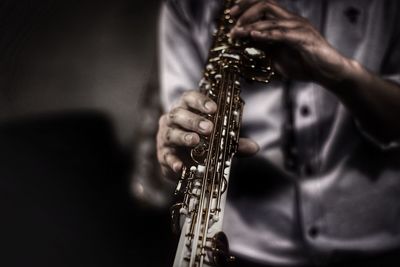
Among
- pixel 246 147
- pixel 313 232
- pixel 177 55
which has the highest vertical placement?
pixel 177 55

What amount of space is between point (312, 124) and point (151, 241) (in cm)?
58

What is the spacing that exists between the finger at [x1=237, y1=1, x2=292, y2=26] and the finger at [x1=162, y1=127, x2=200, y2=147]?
10.4 inches

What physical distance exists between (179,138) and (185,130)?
0.02 m

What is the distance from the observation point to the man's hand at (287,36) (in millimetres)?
702

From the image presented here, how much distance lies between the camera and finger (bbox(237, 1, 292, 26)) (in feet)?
2.36

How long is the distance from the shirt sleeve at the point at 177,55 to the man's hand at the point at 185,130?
1.00 ft

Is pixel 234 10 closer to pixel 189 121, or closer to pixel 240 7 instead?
pixel 240 7

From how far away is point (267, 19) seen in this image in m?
0.74

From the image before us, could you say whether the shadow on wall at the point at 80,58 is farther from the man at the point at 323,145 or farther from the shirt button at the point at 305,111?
the shirt button at the point at 305,111

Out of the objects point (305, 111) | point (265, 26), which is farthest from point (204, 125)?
point (305, 111)

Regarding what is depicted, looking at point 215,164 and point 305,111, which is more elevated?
point 305,111

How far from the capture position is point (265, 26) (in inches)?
27.6

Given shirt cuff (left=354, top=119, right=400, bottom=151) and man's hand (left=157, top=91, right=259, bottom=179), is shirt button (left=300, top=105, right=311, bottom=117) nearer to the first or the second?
shirt cuff (left=354, top=119, right=400, bottom=151)

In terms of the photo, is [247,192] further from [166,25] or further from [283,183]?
[166,25]
